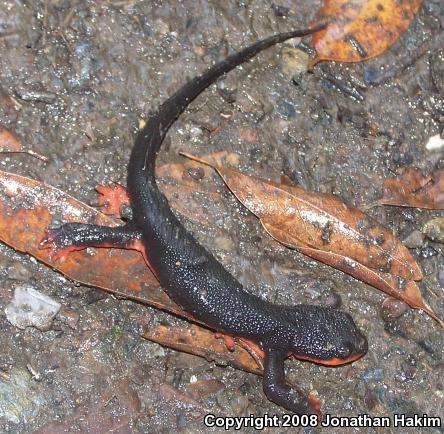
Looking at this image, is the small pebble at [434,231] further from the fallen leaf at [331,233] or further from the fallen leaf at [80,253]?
the fallen leaf at [80,253]

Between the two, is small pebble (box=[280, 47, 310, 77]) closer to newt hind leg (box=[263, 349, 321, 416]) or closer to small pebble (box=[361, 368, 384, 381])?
newt hind leg (box=[263, 349, 321, 416])

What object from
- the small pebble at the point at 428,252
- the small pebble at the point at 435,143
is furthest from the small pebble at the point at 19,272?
the small pebble at the point at 435,143

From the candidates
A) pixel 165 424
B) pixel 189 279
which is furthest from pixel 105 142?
pixel 165 424

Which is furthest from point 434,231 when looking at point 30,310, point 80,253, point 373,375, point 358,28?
point 30,310

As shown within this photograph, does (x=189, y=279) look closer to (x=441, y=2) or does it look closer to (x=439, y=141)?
(x=439, y=141)

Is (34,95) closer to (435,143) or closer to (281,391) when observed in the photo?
(281,391)

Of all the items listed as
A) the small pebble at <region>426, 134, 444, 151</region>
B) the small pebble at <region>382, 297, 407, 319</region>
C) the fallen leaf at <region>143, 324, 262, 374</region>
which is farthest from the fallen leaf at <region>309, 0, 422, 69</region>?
the fallen leaf at <region>143, 324, 262, 374</region>
